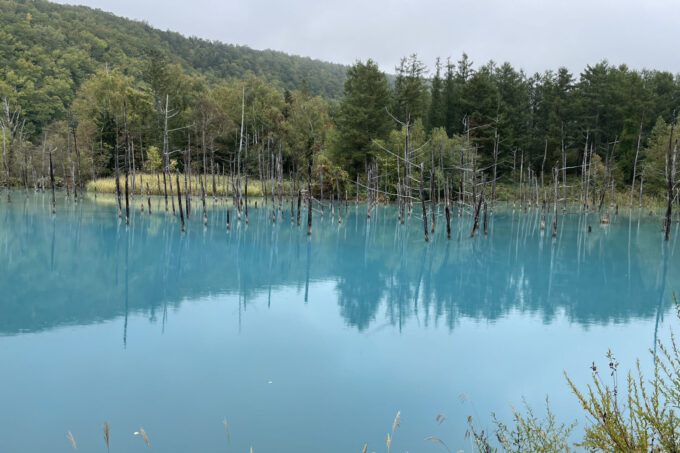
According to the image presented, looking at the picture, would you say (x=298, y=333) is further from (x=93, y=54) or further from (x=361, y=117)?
(x=93, y=54)

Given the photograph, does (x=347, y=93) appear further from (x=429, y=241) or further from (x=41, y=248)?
(x=41, y=248)

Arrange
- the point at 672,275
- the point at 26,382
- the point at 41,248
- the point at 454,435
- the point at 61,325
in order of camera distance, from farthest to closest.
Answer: the point at 41,248 → the point at 672,275 → the point at 61,325 → the point at 26,382 → the point at 454,435

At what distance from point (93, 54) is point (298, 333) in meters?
81.7

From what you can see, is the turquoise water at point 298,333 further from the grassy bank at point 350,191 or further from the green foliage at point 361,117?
the green foliage at point 361,117

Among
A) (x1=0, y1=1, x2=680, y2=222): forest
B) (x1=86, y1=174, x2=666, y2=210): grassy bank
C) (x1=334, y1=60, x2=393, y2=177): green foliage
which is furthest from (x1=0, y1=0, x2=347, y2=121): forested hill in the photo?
(x1=86, y1=174, x2=666, y2=210): grassy bank

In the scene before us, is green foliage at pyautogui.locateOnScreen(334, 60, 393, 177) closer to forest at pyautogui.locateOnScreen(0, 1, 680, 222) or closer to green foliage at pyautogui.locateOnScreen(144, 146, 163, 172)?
forest at pyautogui.locateOnScreen(0, 1, 680, 222)

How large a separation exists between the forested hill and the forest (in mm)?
434

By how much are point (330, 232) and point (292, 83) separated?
70.9 meters

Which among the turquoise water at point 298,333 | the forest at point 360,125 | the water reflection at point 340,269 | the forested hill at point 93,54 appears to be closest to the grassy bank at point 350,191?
the forest at point 360,125

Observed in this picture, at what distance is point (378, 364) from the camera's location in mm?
8867

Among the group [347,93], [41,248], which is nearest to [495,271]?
[41,248]

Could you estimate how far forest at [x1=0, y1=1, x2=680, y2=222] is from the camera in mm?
41500

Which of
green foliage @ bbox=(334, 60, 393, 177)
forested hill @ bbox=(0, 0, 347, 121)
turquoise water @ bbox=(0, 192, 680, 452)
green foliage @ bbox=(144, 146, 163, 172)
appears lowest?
turquoise water @ bbox=(0, 192, 680, 452)

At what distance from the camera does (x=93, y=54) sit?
76.7m
